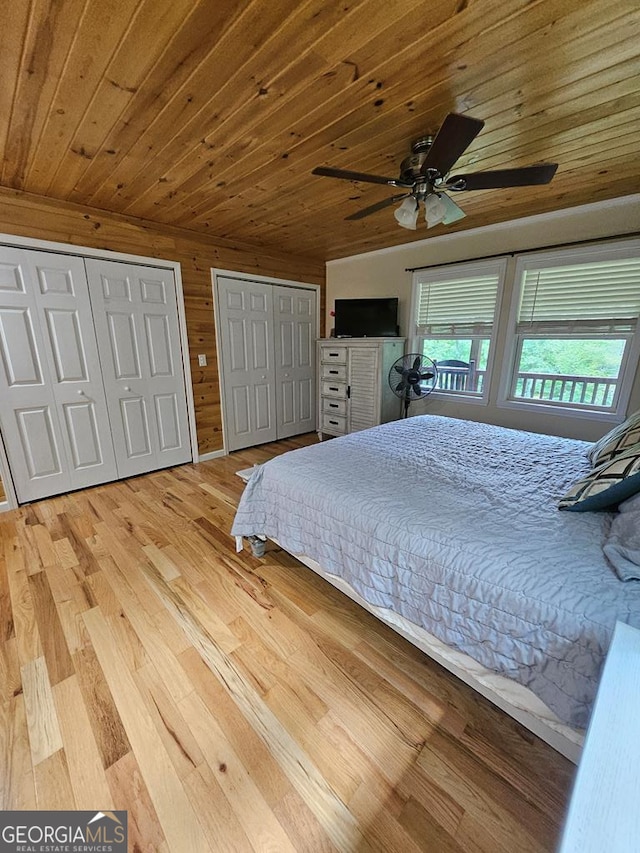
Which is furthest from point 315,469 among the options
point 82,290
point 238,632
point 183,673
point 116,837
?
point 82,290

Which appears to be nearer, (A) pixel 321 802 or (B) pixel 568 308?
(A) pixel 321 802

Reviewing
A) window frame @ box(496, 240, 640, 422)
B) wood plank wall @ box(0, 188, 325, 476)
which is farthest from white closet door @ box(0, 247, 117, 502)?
window frame @ box(496, 240, 640, 422)

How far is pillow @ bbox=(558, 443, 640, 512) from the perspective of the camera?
3.84ft

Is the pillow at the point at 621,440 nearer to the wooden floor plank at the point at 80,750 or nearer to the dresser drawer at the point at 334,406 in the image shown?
the wooden floor plank at the point at 80,750

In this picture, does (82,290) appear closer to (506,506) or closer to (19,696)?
(19,696)

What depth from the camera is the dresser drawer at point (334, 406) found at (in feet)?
13.3

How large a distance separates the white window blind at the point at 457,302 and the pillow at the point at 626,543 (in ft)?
8.20

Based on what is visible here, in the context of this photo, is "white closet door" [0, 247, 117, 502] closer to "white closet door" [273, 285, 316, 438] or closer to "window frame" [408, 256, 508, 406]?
"white closet door" [273, 285, 316, 438]

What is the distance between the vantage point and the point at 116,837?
0.93 meters

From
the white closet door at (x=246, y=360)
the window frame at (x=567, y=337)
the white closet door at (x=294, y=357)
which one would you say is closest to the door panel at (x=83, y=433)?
the white closet door at (x=246, y=360)

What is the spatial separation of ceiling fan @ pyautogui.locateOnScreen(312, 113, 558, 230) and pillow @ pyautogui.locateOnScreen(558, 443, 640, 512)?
1.28m

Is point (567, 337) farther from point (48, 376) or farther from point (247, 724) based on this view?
point (48, 376)

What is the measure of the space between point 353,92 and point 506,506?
6.15 ft

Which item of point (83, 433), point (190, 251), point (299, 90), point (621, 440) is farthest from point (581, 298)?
point (83, 433)
